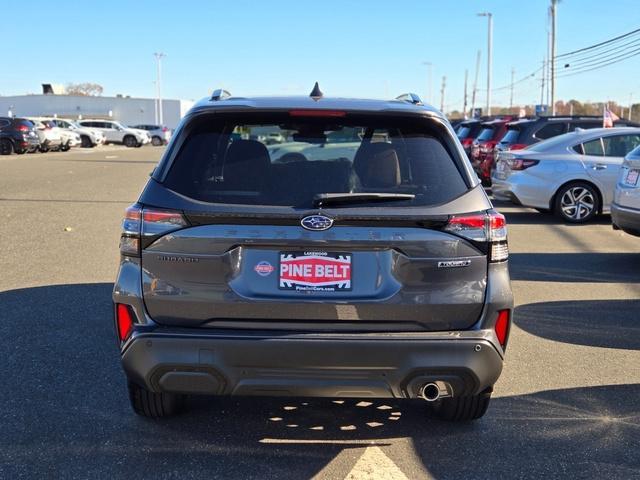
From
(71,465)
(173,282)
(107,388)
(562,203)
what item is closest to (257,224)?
(173,282)

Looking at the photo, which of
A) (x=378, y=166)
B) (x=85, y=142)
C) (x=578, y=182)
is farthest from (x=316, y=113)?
(x=85, y=142)

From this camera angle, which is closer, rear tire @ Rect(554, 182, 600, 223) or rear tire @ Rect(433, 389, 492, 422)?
rear tire @ Rect(433, 389, 492, 422)

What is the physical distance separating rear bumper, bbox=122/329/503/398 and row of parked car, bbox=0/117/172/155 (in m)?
34.4

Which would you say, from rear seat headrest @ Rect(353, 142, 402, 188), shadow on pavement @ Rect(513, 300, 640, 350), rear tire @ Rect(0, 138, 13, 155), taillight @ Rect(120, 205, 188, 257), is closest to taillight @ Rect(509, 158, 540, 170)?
shadow on pavement @ Rect(513, 300, 640, 350)

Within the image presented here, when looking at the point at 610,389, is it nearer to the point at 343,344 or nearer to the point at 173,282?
the point at 343,344

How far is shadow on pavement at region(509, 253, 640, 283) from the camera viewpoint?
8125 millimetres

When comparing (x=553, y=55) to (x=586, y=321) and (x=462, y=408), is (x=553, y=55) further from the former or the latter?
(x=462, y=408)

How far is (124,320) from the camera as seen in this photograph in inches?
138

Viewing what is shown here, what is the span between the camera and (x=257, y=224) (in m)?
3.34

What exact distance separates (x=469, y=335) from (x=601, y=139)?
1005cm

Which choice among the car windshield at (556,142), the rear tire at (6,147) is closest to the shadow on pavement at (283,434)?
the car windshield at (556,142)

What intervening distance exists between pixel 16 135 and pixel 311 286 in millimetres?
34701

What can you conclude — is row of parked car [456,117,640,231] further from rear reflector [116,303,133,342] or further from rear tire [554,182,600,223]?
rear reflector [116,303,133,342]

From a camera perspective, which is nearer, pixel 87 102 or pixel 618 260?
pixel 618 260
